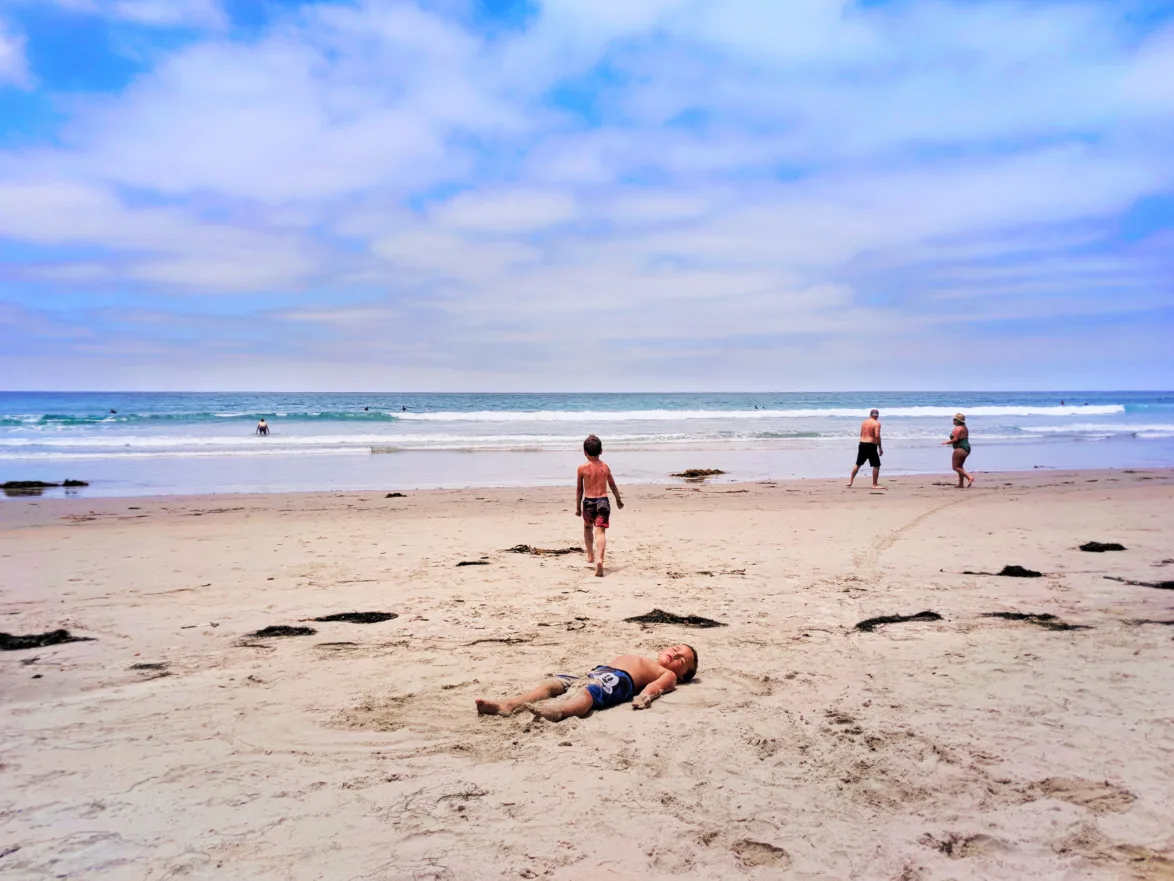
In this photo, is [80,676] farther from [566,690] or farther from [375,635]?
[566,690]

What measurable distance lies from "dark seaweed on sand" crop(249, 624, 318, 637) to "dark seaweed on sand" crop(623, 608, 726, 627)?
2719 millimetres

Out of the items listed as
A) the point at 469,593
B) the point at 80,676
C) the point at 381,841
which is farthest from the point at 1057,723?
the point at 80,676

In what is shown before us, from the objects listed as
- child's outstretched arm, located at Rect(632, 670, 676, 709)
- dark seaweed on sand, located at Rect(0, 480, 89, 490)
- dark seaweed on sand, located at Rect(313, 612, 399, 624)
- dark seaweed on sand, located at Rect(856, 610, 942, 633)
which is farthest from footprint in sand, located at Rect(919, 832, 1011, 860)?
dark seaweed on sand, located at Rect(0, 480, 89, 490)

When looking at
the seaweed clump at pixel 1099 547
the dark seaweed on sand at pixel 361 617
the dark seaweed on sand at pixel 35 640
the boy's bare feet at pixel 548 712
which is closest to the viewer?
the boy's bare feet at pixel 548 712

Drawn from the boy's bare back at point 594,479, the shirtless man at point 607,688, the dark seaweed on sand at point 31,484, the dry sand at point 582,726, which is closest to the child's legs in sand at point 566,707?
the shirtless man at point 607,688

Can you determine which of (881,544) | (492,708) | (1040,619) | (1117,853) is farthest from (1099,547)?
(492,708)

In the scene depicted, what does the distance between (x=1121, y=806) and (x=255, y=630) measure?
19.6 ft

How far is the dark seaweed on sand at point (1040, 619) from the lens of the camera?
239 inches

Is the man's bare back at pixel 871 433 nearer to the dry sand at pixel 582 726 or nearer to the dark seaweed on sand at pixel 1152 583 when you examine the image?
the dry sand at pixel 582 726

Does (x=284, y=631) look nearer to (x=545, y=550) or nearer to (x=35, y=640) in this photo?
(x=35, y=640)

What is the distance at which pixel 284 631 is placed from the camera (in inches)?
243

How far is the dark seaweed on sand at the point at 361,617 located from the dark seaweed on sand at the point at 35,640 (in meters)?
1.85

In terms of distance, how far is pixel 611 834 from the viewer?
3.24 metres

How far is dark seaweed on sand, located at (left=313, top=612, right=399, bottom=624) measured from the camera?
6.46 m
